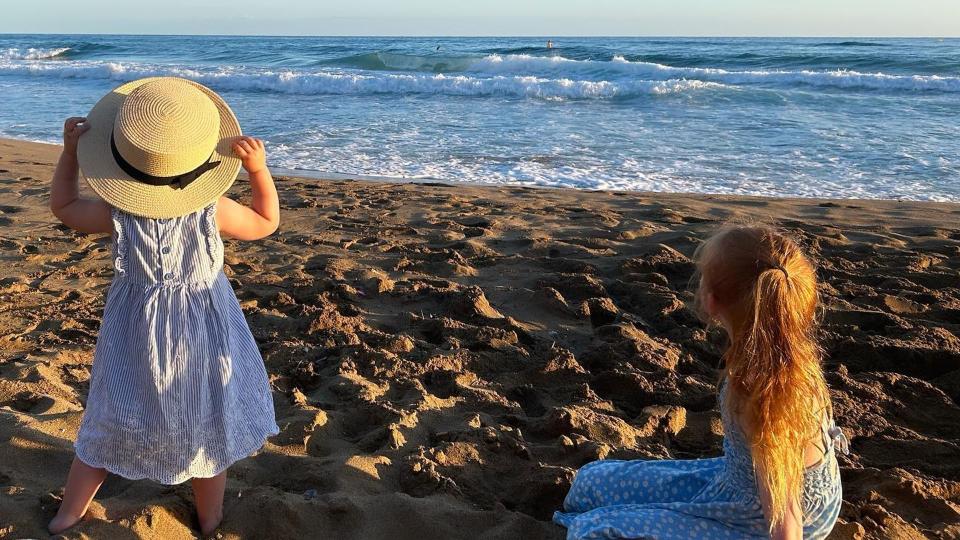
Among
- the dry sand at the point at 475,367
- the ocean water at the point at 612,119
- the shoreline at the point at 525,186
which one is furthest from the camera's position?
the ocean water at the point at 612,119

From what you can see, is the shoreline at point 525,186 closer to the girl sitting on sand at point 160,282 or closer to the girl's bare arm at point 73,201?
the girl sitting on sand at point 160,282

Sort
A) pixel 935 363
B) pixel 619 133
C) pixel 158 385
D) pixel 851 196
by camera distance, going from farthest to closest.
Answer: pixel 619 133 < pixel 851 196 < pixel 935 363 < pixel 158 385

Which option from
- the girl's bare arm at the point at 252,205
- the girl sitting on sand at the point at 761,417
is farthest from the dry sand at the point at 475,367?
the girl's bare arm at the point at 252,205

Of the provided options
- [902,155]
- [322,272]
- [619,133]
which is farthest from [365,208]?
[902,155]

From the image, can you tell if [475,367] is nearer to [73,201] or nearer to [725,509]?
[725,509]

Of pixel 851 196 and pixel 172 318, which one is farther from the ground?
pixel 172 318

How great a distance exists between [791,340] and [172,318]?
5.14 feet

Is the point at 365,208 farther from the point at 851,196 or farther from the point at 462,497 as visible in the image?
the point at 851,196

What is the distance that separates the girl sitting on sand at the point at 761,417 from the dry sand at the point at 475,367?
0.39 m

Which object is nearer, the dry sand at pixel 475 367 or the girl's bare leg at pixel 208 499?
the girl's bare leg at pixel 208 499

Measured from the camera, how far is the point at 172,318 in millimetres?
2055

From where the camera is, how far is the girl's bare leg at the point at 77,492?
2127mm

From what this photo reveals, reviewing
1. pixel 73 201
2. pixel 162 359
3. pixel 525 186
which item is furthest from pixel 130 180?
pixel 525 186

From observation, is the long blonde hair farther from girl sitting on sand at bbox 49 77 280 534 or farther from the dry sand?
girl sitting on sand at bbox 49 77 280 534
